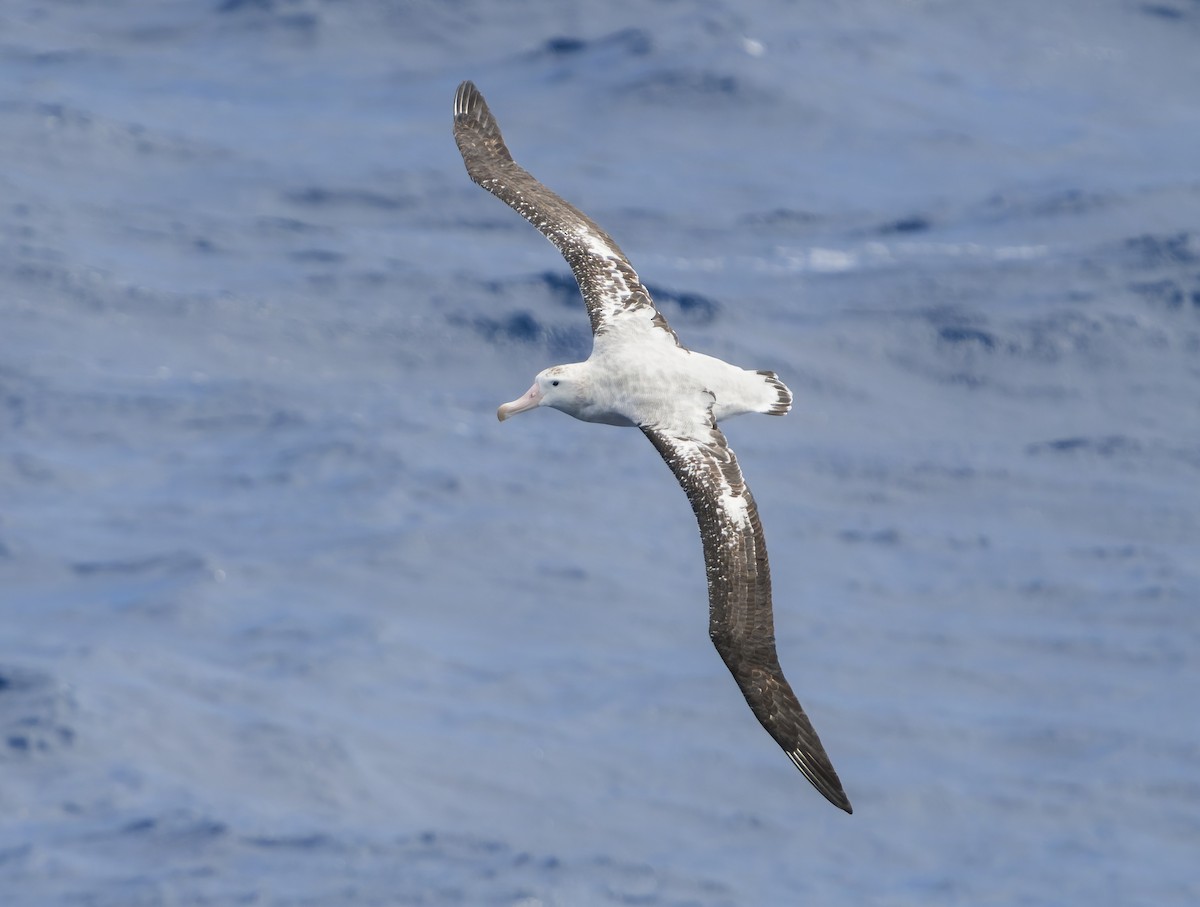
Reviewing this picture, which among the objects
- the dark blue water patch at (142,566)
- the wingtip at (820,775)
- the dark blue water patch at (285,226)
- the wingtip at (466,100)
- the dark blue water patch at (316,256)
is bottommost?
the dark blue water patch at (142,566)

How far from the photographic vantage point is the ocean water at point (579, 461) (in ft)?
147

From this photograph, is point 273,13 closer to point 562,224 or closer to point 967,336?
point 967,336

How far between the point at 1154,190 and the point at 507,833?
26.9 metres

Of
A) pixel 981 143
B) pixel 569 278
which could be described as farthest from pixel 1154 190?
pixel 569 278

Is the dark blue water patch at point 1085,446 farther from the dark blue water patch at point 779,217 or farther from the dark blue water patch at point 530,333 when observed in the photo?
the dark blue water patch at point 530,333

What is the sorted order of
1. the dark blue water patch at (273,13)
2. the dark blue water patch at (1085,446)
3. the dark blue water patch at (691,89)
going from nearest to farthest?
the dark blue water patch at (1085,446) → the dark blue water patch at (691,89) → the dark blue water patch at (273,13)

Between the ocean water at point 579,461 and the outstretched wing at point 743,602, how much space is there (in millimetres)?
27117

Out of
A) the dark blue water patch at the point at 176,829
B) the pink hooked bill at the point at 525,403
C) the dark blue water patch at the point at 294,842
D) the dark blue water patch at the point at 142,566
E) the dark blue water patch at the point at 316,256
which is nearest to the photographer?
the pink hooked bill at the point at 525,403

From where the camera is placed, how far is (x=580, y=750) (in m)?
48.0

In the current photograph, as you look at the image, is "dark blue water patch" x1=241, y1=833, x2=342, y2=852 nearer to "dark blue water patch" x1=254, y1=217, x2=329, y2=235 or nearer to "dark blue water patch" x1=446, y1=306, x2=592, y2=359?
"dark blue water patch" x1=446, y1=306, x2=592, y2=359

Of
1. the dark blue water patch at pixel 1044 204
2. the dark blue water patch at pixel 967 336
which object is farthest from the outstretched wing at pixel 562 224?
the dark blue water patch at pixel 1044 204

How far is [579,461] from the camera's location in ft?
182

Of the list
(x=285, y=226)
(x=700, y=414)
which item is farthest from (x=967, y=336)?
(x=700, y=414)

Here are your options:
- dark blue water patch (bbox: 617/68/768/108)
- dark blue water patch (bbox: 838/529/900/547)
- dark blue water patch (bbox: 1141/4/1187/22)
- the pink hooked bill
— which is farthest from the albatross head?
dark blue water patch (bbox: 1141/4/1187/22)
